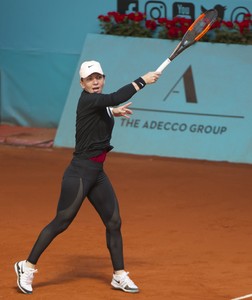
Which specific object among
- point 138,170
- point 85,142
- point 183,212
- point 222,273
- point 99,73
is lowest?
point 138,170

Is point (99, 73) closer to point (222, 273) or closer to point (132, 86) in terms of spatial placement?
point (132, 86)

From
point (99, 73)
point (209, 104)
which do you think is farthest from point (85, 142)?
point (209, 104)

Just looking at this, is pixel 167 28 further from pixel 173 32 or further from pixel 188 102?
pixel 188 102

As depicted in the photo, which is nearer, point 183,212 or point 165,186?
point 183,212

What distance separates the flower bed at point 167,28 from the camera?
Result: 48.2 feet

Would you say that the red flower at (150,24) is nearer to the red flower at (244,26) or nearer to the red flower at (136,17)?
the red flower at (136,17)

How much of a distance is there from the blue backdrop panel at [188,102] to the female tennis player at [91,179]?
645cm

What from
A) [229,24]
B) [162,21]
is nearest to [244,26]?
[229,24]

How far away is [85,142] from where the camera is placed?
7.90m

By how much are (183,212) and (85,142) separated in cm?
345

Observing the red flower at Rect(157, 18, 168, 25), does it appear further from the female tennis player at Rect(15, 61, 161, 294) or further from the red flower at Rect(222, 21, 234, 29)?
the female tennis player at Rect(15, 61, 161, 294)

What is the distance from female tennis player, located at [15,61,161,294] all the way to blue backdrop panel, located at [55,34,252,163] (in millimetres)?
6446

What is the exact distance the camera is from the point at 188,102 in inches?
578

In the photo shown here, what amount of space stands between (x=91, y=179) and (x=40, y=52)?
29.8ft
